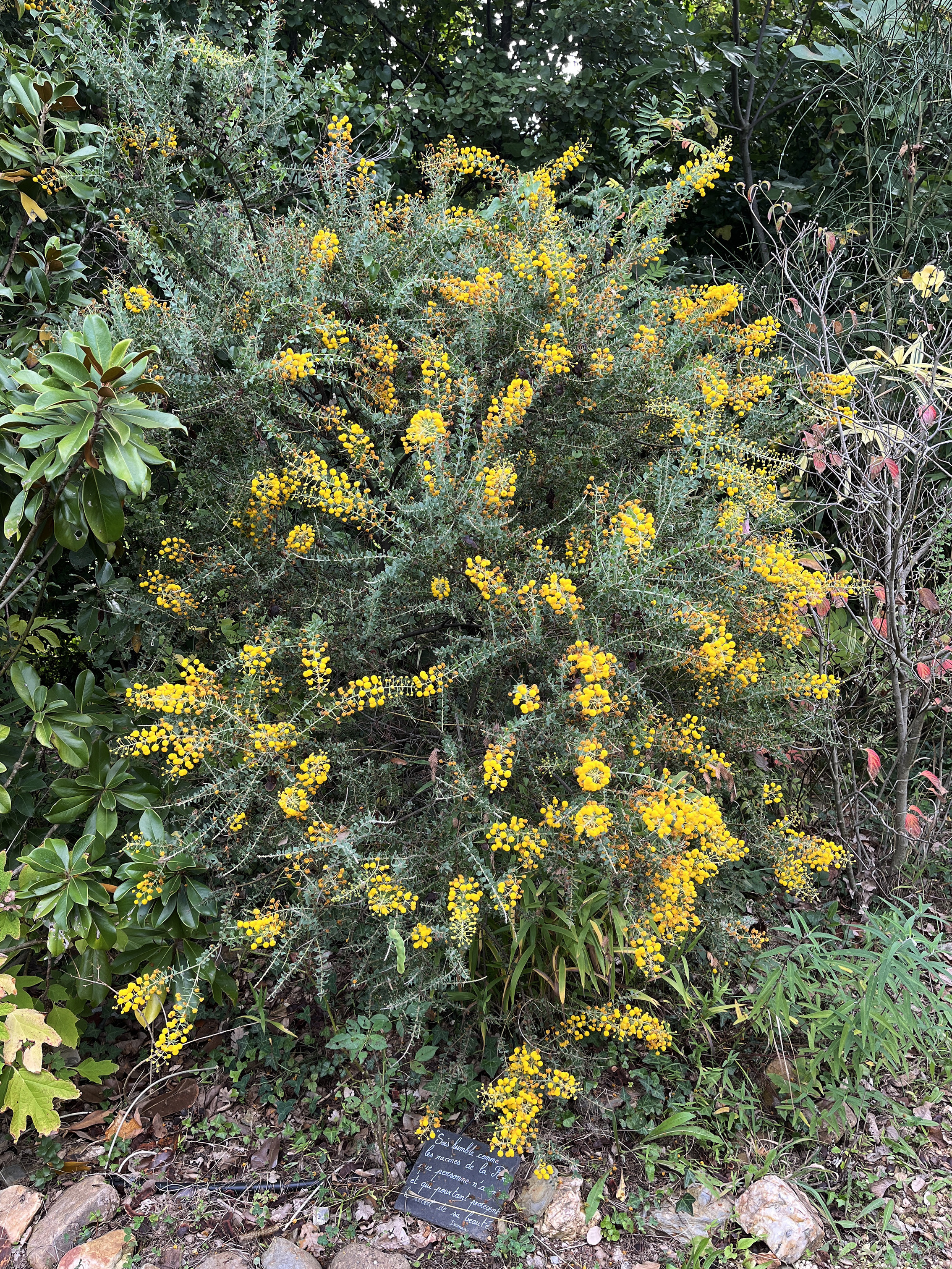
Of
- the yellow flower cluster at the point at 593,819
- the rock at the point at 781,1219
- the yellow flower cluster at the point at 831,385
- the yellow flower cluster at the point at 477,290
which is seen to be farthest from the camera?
the yellow flower cluster at the point at 831,385

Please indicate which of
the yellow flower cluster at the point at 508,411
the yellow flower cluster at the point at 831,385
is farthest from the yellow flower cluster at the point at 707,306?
the yellow flower cluster at the point at 508,411

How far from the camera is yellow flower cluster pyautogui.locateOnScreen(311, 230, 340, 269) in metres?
2.26

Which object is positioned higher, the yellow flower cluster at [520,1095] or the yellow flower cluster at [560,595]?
the yellow flower cluster at [560,595]

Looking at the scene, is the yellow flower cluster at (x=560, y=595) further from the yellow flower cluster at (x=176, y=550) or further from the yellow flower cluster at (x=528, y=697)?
the yellow flower cluster at (x=176, y=550)

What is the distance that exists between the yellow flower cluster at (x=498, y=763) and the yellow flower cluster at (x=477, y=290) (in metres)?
1.33

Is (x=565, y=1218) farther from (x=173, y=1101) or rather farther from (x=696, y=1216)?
(x=173, y=1101)

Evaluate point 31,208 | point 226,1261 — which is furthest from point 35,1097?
point 31,208

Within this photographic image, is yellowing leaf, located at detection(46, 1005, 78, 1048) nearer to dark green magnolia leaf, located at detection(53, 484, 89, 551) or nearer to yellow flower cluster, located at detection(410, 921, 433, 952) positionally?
yellow flower cluster, located at detection(410, 921, 433, 952)

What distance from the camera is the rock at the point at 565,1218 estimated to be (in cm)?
200

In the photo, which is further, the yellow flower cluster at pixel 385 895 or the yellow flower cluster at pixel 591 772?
the yellow flower cluster at pixel 385 895

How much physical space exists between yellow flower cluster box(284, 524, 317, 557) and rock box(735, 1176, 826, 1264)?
6.76ft

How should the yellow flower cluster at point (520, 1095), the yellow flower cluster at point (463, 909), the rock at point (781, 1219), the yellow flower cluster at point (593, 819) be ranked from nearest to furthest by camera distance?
the yellow flower cluster at point (593, 819), the yellow flower cluster at point (463, 909), the yellow flower cluster at point (520, 1095), the rock at point (781, 1219)

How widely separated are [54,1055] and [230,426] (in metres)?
1.77

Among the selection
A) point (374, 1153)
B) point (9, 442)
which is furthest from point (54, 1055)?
point (9, 442)
